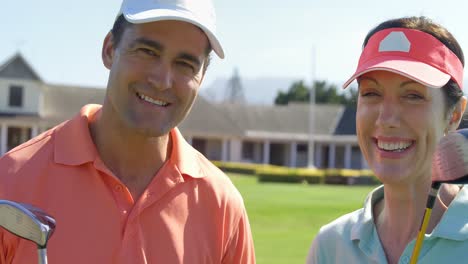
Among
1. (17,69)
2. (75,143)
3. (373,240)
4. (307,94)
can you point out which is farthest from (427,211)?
(307,94)

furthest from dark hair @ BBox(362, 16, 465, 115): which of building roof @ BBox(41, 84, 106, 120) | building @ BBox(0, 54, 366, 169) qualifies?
building roof @ BBox(41, 84, 106, 120)

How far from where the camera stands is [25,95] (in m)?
46.9

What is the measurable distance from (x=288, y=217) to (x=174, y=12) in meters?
16.5

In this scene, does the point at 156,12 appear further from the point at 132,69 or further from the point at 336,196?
the point at 336,196

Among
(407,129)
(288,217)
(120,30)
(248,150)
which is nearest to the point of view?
(407,129)

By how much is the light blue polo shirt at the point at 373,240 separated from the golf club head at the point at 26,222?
141cm

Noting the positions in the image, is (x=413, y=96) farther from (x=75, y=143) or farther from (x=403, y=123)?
(x=75, y=143)

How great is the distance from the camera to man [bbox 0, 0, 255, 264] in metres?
3.18

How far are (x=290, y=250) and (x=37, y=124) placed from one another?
36.1m

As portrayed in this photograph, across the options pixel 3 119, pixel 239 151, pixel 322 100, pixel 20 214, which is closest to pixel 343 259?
pixel 20 214

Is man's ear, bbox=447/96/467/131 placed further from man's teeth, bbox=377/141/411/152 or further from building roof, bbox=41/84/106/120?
building roof, bbox=41/84/106/120

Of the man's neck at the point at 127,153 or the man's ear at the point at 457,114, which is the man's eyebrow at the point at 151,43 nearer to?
A: the man's neck at the point at 127,153

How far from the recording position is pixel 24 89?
4691 cm

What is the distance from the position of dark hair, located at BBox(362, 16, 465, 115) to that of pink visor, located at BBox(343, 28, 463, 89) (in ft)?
0.09
